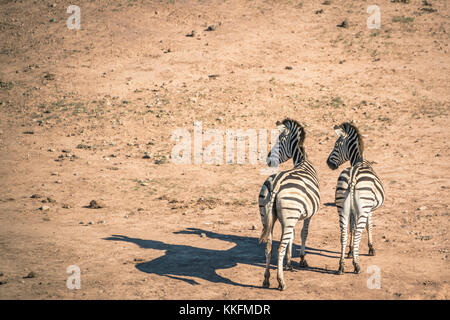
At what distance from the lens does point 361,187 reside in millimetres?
8820

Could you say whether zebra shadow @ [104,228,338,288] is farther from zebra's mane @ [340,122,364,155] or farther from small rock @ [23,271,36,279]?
zebra's mane @ [340,122,364,155]

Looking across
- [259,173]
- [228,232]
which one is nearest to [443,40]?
[259,173]

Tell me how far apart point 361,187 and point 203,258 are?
3528 millimetres

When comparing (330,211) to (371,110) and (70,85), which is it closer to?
(371,110)

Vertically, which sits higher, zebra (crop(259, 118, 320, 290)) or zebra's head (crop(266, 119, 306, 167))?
zebra's head (crop(266, 119, 306, 167))

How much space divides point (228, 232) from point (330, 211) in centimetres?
301

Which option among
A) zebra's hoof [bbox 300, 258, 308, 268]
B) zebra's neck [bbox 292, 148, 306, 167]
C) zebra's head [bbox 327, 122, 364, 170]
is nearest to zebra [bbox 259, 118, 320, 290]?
zebra's hoof [bbox 300, 258, 308, 268]

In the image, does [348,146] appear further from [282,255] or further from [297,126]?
[282,255]

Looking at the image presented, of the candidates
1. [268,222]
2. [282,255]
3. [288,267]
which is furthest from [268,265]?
[288,267]

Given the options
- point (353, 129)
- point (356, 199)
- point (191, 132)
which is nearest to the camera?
point (356, 199)

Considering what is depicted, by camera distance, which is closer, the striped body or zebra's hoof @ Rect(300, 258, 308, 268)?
the striped body

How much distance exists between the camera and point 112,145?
1769 centimetres

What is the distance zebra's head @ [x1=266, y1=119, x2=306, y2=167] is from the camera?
33.2 ft

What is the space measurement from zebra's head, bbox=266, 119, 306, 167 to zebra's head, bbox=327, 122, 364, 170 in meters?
0.87
